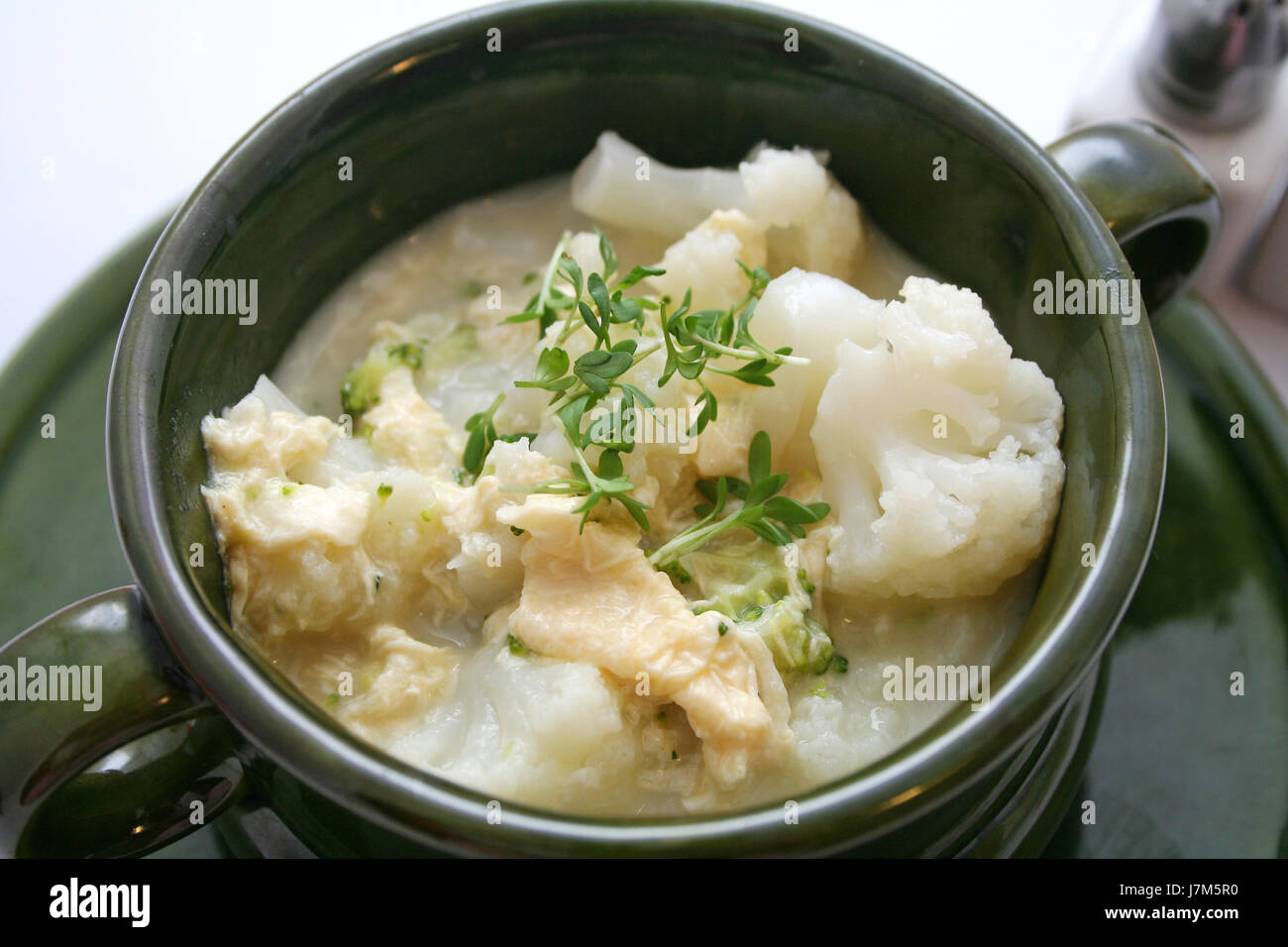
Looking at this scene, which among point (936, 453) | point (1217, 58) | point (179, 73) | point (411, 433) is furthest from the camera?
point (179, 73)

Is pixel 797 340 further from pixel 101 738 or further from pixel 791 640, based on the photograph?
pixel 101 738

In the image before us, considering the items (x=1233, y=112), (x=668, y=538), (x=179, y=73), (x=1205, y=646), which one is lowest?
(x=1205, y=646)

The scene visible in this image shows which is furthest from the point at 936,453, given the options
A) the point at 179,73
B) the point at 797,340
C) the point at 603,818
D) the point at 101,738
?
the point at 179,73

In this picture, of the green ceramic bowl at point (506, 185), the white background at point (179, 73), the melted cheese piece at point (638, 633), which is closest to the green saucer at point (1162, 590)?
the green ceramic bowl at point (506, 185)

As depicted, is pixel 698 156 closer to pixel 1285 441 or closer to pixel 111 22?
pixel 1285 441

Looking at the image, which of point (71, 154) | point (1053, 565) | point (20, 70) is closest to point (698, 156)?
point (1053, 565)

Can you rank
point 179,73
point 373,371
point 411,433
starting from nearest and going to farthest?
1. point 411,433
2. point 373,371
3. point 179,73
